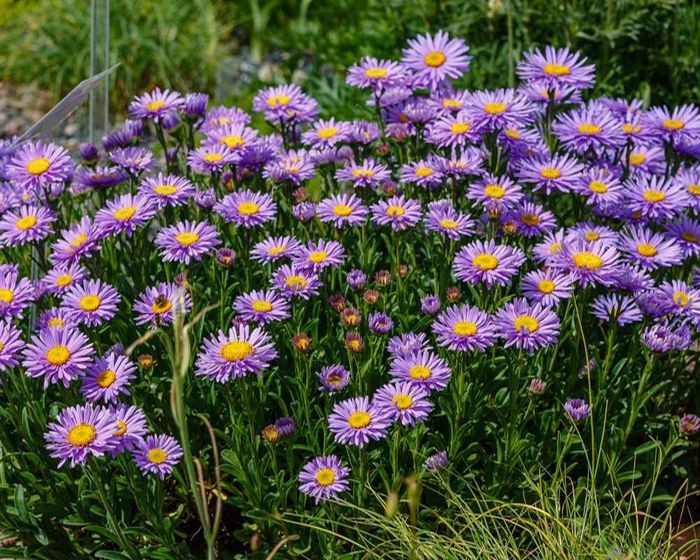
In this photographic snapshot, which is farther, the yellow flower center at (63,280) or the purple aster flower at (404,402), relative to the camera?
the yellow flower center at (63,280)

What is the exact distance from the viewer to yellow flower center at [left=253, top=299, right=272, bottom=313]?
256 centimetres

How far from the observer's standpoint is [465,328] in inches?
98.3

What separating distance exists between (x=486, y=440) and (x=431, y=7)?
273 cm

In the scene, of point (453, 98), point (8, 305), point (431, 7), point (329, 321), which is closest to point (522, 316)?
point (329, 321)

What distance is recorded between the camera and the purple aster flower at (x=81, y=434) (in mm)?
2234

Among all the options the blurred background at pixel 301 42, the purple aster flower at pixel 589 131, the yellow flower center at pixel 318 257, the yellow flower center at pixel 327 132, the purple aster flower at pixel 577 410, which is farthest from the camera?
the blurred background at pixel 301 42

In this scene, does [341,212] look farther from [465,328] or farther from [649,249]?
[649,249]

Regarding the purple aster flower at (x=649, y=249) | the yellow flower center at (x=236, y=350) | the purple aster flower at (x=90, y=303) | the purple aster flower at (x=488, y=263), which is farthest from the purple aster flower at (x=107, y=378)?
the purple aster flower at (x=649, y=249)

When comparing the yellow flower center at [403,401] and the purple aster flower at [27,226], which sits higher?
the purple aster flower at [27,226]

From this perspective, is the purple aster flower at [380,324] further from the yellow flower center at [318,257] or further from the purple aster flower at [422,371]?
the yellow flower center at [318,257]

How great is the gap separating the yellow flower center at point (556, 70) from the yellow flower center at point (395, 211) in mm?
756

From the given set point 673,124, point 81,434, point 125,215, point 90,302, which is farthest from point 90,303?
point 673,124

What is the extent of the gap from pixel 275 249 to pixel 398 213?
13.9 inches

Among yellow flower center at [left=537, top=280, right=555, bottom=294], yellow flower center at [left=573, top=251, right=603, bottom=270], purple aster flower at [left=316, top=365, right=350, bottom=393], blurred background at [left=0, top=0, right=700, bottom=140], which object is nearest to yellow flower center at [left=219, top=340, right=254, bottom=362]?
purple aster flower at [left=316, top=365, right=350, bottom=393]
